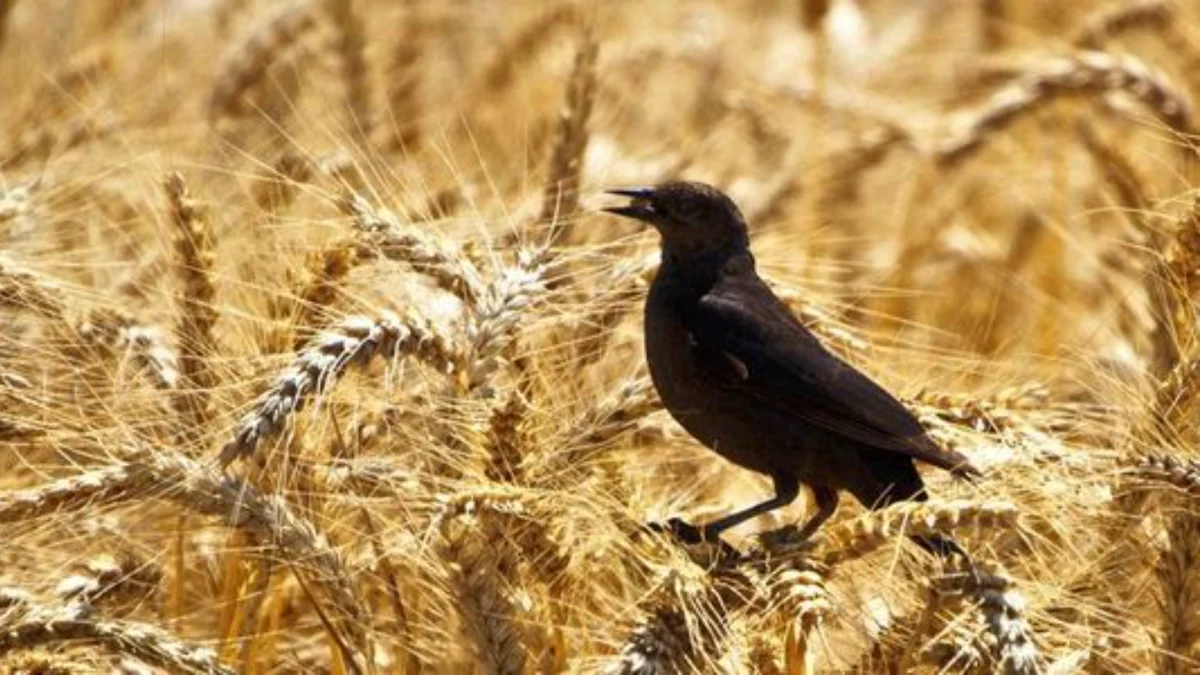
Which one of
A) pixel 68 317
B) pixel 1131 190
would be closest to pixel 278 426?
pixel 68 317

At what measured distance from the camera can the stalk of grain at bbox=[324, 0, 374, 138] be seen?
669 centimetres

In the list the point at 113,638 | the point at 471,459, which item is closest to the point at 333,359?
the point at 471,459

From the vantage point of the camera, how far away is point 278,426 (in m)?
3.66

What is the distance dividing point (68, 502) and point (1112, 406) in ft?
5.01

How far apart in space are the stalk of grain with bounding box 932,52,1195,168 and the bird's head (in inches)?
72.4

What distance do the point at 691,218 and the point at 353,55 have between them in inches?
96.1

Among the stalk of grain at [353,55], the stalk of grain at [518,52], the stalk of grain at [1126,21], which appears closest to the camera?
the stalk of grain at [353,55]

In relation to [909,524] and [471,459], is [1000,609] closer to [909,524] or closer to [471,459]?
[909,524]

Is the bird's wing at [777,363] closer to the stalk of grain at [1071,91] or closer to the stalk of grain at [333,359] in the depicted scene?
the stalk of grain at [333,359]

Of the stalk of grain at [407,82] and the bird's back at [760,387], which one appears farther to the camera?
the stalk of grain at [407,82]

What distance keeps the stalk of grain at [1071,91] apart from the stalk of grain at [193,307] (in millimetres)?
2566

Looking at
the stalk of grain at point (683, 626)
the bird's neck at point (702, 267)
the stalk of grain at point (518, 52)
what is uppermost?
the bird's neck at point (702, 267)

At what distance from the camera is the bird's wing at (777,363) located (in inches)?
162

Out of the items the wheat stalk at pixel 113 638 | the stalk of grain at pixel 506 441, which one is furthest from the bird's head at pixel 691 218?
the wheat stalk at pixel 113 638
